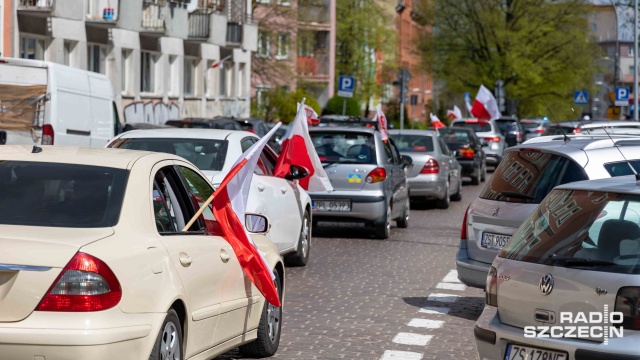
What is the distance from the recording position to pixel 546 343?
6.79 meters

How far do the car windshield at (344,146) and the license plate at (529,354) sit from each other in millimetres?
12651

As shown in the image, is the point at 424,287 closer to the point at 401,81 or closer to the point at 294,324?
the point at 294,324

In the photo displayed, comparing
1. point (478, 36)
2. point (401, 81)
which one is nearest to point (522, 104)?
point (478, 36)

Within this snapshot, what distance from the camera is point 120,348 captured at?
6.42m

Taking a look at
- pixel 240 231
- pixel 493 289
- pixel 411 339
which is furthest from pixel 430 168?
pixel 493 289

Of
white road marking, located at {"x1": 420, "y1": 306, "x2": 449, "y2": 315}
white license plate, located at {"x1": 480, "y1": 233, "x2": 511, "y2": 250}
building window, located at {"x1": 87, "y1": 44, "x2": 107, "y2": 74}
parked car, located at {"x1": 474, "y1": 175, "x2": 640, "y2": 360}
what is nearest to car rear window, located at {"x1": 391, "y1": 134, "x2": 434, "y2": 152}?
white road marking, located at {"x1": 420, "y1": 306, "x2": 449, "y2": 315}

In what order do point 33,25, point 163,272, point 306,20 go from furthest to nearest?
point 306,20
point 33,25
point 163,272

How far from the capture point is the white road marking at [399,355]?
373 inches

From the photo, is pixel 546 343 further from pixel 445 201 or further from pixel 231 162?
pixel 445 201

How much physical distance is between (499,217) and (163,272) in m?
4.77

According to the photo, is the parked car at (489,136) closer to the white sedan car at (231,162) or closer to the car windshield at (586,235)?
the white sedan car at (231,162)

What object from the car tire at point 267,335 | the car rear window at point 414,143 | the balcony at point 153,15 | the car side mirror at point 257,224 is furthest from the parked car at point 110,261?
the balcony at point 153,15

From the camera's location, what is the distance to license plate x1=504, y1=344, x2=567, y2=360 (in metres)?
6.74

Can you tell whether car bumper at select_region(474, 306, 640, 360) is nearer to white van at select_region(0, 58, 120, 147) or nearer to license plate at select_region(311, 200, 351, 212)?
license plate at select_region(311, 200, 351, 212)
